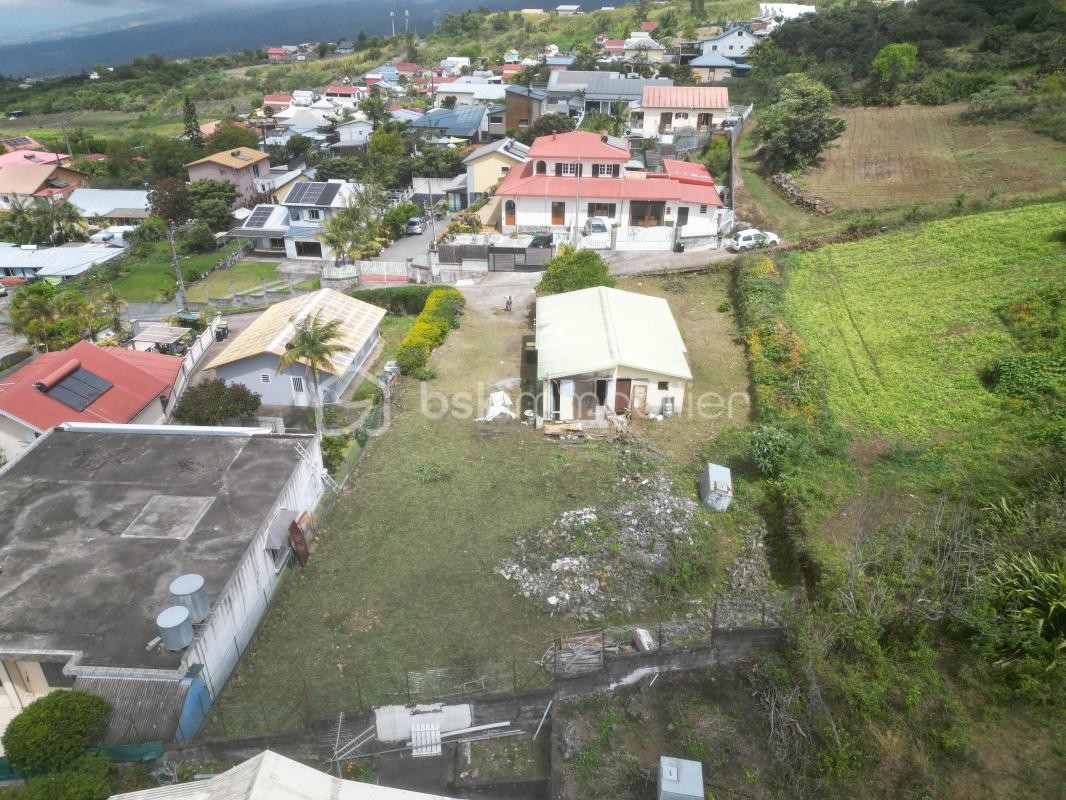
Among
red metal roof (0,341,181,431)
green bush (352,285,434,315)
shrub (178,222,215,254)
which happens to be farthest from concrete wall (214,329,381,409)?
shrub (178,222,215,254)

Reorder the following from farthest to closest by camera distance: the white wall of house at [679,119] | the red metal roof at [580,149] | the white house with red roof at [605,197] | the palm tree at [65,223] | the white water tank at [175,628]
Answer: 1. the white wall of house at [679,119]
2. the palm tree at [65,223]
3. the red metal roof at [580,149]
4. the white house with red roof at [605,197]
5. the white water tank at [175,628]

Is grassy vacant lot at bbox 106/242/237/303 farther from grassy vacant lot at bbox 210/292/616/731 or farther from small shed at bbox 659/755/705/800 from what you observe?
small shed at bbox 659/755/705/800

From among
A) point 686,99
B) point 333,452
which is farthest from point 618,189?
point 333,452

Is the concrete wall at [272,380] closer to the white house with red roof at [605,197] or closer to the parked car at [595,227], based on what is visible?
the parked car at [595,227]

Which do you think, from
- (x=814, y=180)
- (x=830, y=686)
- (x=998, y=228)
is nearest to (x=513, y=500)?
(x=830, y=686)

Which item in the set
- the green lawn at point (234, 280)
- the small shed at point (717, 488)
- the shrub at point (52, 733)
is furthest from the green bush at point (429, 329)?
the shrub at point (52, 733)

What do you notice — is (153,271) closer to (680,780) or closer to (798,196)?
(798,196)
